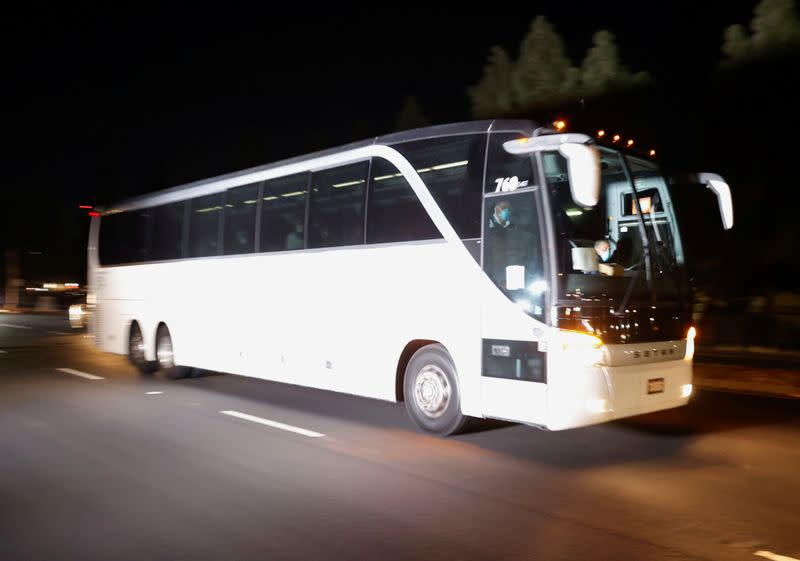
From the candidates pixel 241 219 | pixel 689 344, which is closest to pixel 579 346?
pixel 689 344

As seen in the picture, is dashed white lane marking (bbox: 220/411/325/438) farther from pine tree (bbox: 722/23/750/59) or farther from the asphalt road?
pine tree (bbox: 722/23/750/59)

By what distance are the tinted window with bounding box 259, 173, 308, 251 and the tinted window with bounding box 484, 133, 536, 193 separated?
3.56 m

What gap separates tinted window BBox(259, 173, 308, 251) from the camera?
11.2m

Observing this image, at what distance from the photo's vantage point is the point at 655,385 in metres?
8.09

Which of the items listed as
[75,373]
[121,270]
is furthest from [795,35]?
[75,373]

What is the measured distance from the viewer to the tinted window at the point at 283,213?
441 inches

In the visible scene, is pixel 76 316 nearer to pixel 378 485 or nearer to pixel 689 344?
pixel 378 485

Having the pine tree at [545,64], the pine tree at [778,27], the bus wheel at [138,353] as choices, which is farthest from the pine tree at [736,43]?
the bus wheel at [138,353]

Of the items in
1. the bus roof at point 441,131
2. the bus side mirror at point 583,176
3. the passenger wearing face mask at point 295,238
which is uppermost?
the bus roof at point 441,131

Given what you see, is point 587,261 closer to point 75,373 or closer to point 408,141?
point 408,141

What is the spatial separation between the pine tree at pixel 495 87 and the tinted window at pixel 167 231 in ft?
47.9

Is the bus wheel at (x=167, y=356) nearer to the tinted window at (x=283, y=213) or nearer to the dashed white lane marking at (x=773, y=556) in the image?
the tinted window at (x=283, y=213)

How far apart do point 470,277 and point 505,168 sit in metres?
1.18

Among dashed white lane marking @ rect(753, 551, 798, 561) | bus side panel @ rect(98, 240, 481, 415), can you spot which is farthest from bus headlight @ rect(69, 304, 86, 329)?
dashed white lane marking @ rect(753, 551, 798, 561)
